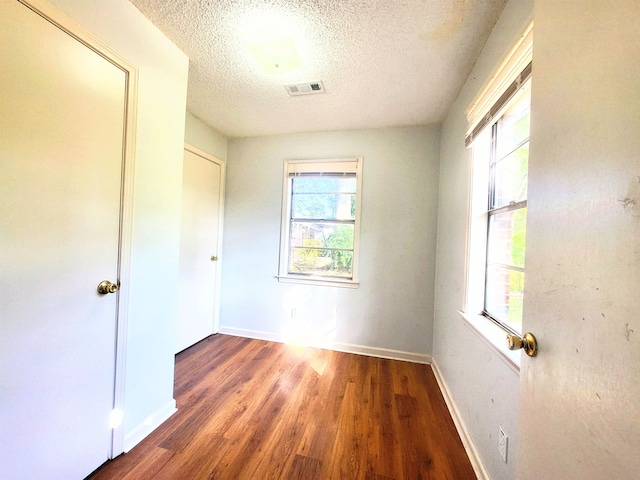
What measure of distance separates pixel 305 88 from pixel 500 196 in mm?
1581

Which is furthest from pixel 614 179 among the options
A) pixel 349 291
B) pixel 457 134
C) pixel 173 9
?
pixel 349 291

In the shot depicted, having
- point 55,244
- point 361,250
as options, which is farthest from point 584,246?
point 361,250

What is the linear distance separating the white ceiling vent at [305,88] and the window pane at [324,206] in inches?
41.5

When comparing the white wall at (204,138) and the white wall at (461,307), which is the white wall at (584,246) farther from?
the white wall at (204,138)

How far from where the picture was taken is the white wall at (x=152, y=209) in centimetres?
132

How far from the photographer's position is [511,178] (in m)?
1.30

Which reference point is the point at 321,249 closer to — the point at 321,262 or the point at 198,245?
the point at 321,262

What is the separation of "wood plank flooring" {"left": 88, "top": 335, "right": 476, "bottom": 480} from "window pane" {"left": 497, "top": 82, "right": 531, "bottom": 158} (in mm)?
1724

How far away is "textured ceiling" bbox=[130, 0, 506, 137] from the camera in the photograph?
126cm

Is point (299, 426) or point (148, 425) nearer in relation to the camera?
point (148, 425)

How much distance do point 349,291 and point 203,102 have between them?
90.0 inches

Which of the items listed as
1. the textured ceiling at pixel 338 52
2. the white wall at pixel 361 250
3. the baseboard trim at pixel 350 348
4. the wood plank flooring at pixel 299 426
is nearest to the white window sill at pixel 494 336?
the wood plank flooring at pixel 299 426

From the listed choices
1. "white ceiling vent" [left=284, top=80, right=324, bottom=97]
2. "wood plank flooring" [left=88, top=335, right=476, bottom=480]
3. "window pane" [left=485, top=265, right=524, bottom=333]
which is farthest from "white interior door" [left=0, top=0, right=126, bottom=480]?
"window pane" [left=485, top=265, right=524, bottom=333]

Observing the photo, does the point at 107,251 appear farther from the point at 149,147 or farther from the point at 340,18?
the point at 340,18
